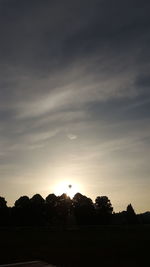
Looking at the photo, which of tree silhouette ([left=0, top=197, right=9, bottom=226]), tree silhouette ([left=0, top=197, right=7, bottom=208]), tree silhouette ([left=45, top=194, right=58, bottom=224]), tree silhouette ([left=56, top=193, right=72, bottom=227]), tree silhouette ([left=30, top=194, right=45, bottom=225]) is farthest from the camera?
tree silhouette ([left=56, top=193, right=72, bottom=227])

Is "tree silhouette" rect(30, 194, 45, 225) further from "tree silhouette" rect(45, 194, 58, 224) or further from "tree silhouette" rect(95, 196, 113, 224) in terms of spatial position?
"tree silhouette" rect(95, 196, 113, 224)

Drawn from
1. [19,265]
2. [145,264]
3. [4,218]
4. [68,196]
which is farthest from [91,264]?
[68,196]

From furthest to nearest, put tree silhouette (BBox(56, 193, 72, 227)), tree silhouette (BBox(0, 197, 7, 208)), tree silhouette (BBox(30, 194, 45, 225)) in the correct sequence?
tree silhouette (BBox(56, 193, 72, 227))
tree silhouette (BBox(0, 197, 7, 208))
tree silhouette (BBox(30, 194, 45, 225))

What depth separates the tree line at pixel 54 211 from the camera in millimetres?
105625

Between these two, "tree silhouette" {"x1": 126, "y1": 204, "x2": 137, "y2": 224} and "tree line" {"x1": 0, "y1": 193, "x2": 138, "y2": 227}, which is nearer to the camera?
"tree line" {"x1": 0, "y1": 193, "x2": 138, "y2": 227}

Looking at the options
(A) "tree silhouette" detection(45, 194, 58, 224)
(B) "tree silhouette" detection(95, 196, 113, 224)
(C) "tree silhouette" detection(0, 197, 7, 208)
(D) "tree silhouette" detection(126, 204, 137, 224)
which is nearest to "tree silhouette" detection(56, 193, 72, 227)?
(A) "tree silhouette" detection(45, 194, 58, 224)

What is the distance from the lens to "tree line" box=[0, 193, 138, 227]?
106 meters

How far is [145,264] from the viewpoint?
22281 millimetres

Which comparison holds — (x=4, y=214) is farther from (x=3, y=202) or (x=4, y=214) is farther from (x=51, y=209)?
(x=51, y=209)

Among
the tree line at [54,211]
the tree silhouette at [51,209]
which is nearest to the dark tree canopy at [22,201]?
the tree line at [54,211]

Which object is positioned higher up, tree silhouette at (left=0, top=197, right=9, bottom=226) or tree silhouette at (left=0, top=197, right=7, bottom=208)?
tree silhouette at (left=0, top=197, right=7, bottom=208)

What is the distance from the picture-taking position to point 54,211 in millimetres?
116438

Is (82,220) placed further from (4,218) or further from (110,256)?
(110,256)

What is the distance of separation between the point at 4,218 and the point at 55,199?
73.7 ft
